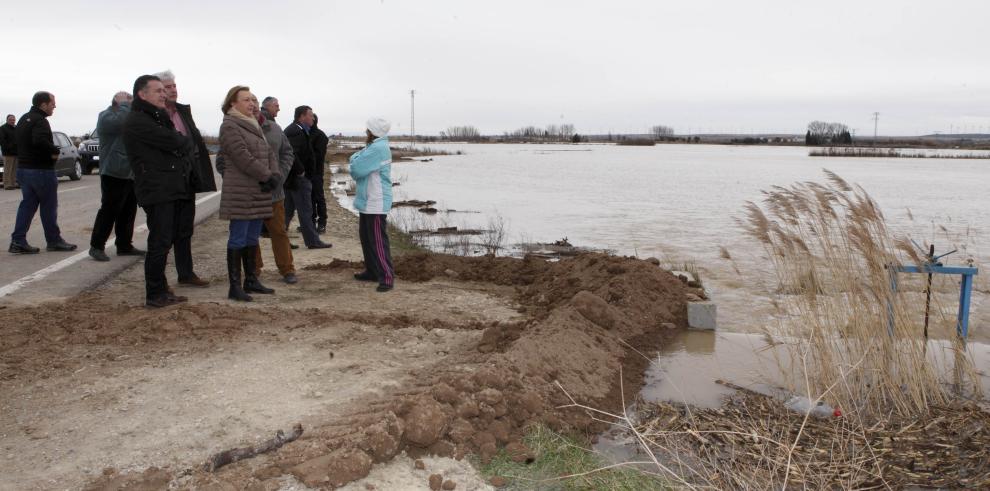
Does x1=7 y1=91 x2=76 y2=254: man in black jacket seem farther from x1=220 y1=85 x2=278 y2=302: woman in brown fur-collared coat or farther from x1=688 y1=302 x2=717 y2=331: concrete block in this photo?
x1=688 y1=302 x2=717 y2=331: concrete block

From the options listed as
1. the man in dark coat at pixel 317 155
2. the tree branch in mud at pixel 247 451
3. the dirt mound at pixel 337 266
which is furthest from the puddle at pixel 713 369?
the man in dark coat at pixel 317 155

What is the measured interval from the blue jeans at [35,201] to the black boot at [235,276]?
3627 mm

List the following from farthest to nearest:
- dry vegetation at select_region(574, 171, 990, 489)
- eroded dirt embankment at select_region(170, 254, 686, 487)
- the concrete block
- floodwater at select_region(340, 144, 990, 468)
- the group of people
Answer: the concrete block < the group of people < floodwater at select_region(340, 144, 990, 468) < dry vegetation at select_region(574, 171, 990, 489) < eroded dirt embankment at select_region(170, 254, 686, 487)

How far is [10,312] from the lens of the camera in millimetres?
5805

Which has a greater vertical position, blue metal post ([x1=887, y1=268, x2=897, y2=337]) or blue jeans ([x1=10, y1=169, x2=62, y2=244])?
blue jeans ([x1=10, y1=169, x2=62, y2=244])

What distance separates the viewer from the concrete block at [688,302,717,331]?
6938 mm

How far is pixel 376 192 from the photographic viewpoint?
721 centimetres

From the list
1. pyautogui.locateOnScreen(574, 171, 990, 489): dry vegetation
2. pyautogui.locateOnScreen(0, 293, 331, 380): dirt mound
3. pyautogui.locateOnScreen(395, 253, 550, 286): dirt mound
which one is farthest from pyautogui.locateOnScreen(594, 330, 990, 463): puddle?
pyautogui.locateOnScreen(0, 293, 331, 380): dirt mound

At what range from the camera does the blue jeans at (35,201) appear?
8719 mm

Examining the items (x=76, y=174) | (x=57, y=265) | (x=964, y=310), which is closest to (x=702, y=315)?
(x=964, y=310)

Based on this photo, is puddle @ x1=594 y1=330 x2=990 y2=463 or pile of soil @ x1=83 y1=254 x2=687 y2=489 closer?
pile of soil @ x1=83 y1=254 x2=687 y2=489

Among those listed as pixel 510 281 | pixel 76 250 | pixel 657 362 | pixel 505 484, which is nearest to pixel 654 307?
pixel 657 362

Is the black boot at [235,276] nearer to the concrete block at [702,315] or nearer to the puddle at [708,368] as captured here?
the puddle at [708,368]

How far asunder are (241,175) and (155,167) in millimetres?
694
